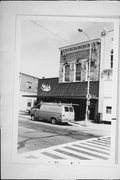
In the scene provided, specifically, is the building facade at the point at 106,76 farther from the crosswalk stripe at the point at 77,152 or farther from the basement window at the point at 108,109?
the crosswalk stripe at the point at 77,152

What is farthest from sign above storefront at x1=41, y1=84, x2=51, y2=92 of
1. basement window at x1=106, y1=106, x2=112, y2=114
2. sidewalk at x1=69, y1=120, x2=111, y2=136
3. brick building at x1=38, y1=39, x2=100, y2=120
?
basement window at x1=106, y1=106, x2=112, y2=114

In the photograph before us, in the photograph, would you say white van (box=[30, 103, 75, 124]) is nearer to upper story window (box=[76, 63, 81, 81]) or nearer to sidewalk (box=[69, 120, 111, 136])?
sidewalk (box=[69, 120, 111, 136])

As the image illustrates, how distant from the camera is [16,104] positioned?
6.21 ft

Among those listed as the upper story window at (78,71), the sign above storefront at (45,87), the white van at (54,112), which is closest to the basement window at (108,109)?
the white van at (54,112)

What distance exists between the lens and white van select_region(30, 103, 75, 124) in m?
2.14

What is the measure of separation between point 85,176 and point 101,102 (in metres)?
0.78

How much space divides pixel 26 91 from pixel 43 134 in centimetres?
51

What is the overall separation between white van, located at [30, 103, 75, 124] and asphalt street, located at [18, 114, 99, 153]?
0.07 m

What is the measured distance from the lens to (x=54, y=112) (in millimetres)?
2275

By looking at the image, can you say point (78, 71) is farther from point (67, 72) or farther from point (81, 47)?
point (81, 47)

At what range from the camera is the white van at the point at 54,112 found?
7.02ft

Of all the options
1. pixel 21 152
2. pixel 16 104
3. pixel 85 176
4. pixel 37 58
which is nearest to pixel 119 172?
pixel 85 176

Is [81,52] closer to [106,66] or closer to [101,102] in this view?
[106,66]

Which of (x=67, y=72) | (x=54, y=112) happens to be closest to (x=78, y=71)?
(x=67, y=72)
